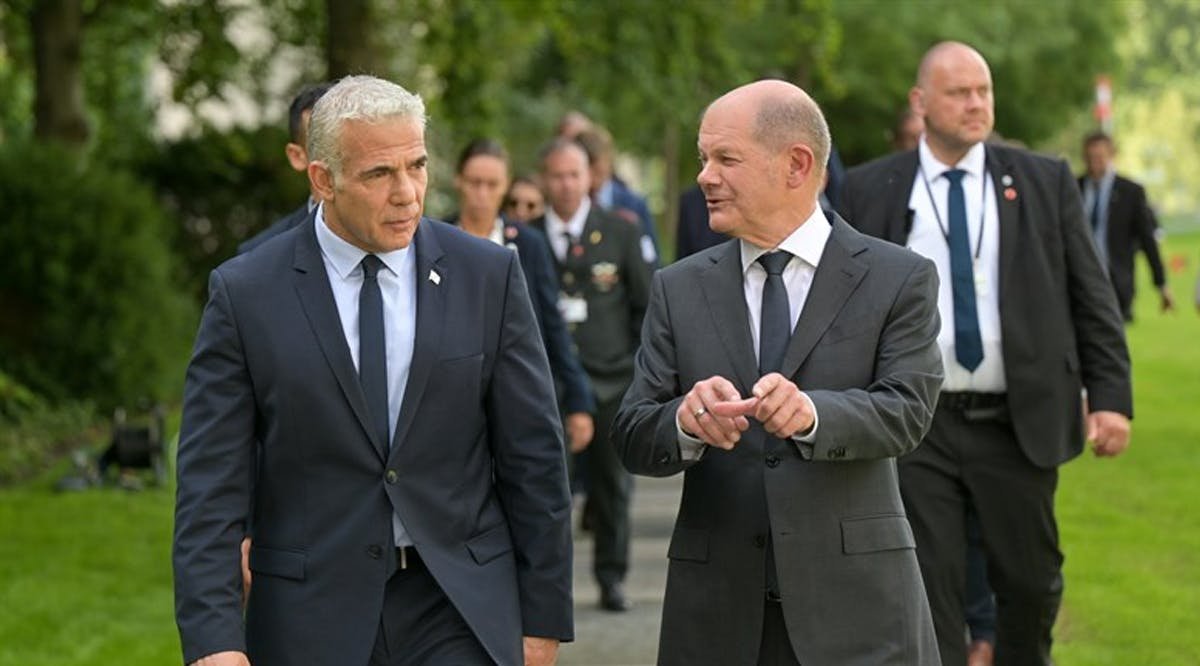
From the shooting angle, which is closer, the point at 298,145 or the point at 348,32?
the point at 298,145

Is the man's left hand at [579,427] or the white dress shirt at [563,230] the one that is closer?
the man's left hand at [579,427]

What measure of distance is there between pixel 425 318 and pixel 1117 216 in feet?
45.9

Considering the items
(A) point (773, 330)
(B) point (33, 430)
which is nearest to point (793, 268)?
(A) point (773, 330)

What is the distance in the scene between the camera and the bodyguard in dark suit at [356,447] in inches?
201

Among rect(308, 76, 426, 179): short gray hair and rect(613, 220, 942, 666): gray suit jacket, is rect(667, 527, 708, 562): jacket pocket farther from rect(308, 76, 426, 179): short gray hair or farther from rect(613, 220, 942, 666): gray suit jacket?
rect(308, 76, 426, 179): short gray hair

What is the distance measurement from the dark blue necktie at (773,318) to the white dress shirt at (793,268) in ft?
0.04

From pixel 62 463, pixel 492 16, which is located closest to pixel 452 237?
pixel 62 463

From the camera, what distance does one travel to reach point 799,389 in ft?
16.5

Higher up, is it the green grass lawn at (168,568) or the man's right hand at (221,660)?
the man's right hand at (221,660)

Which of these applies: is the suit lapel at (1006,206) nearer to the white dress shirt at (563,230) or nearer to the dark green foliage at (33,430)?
the white dress shirt at (563,230)

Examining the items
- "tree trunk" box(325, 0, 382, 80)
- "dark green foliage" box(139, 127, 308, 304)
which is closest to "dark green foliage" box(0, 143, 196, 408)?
"tree trunk" box(325, 0, 382, 80)

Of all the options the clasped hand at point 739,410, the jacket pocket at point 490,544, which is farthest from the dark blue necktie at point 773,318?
the jacket pocket at point 490,544

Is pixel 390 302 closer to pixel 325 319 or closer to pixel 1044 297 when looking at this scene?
pixel 325 319

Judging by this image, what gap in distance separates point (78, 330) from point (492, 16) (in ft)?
23.8
